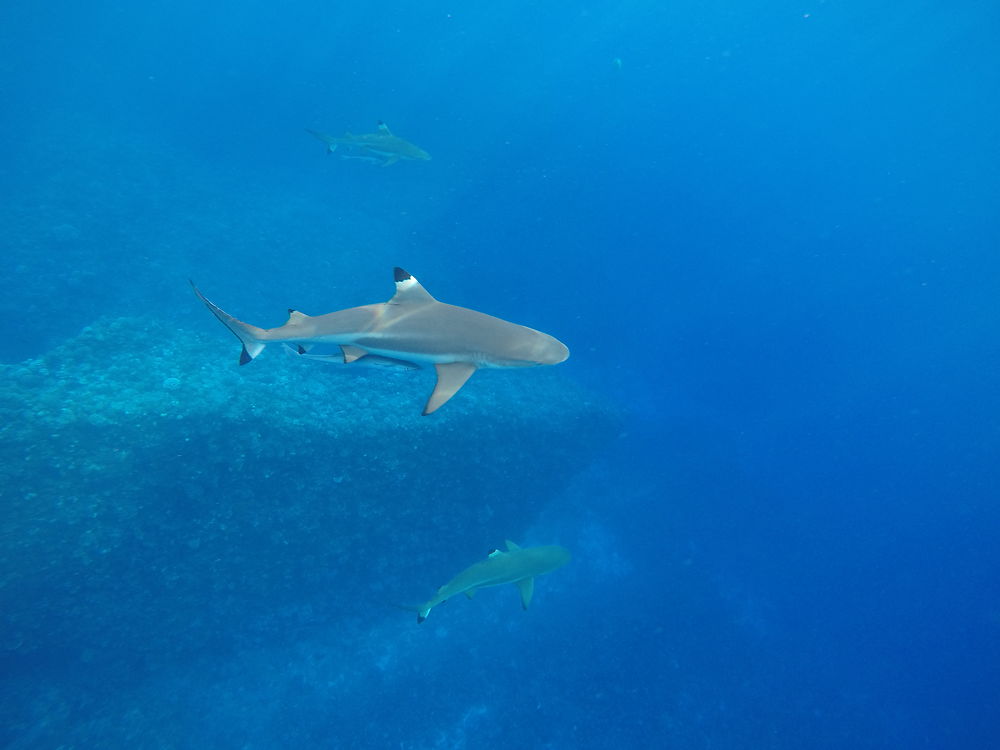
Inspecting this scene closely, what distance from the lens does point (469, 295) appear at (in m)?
21.5

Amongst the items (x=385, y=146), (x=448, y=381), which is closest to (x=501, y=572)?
(x=448, y=381)

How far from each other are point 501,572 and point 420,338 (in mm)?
4525

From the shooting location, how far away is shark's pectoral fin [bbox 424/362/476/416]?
4.65 m

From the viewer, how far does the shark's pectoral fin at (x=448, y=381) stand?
183 inches

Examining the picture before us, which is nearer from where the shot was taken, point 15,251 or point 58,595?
point 58,595

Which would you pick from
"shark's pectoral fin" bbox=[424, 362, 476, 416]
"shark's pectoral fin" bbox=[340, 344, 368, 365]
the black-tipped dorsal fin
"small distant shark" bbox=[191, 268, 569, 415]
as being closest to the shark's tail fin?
"small distant shark" bbox=[191, 268, 569, 415]

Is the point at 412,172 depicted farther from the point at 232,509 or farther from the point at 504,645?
the point at 504,645

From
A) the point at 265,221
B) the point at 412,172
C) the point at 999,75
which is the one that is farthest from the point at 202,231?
the point at 999,75

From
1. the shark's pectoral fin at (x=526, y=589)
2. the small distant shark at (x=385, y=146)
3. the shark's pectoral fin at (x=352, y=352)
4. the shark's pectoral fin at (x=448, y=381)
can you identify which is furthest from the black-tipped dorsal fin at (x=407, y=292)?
the small distant shark at (x=385, y=146)

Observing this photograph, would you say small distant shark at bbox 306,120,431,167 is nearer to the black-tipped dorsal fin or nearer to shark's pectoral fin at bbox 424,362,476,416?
the black-tipped dorsal fin

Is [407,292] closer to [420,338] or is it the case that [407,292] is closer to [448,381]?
[420,338]

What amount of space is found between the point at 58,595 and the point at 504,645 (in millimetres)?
9023

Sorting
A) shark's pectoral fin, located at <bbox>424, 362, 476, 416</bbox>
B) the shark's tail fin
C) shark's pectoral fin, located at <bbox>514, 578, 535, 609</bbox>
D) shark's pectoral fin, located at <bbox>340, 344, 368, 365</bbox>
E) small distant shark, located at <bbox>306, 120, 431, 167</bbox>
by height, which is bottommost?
shark's pectoral fin, located at <bbox>514, 578, 535, 609</bbox>

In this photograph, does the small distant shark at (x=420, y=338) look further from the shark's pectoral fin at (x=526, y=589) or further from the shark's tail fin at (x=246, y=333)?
the shark's pectoral fin at (x=526, y=589)
